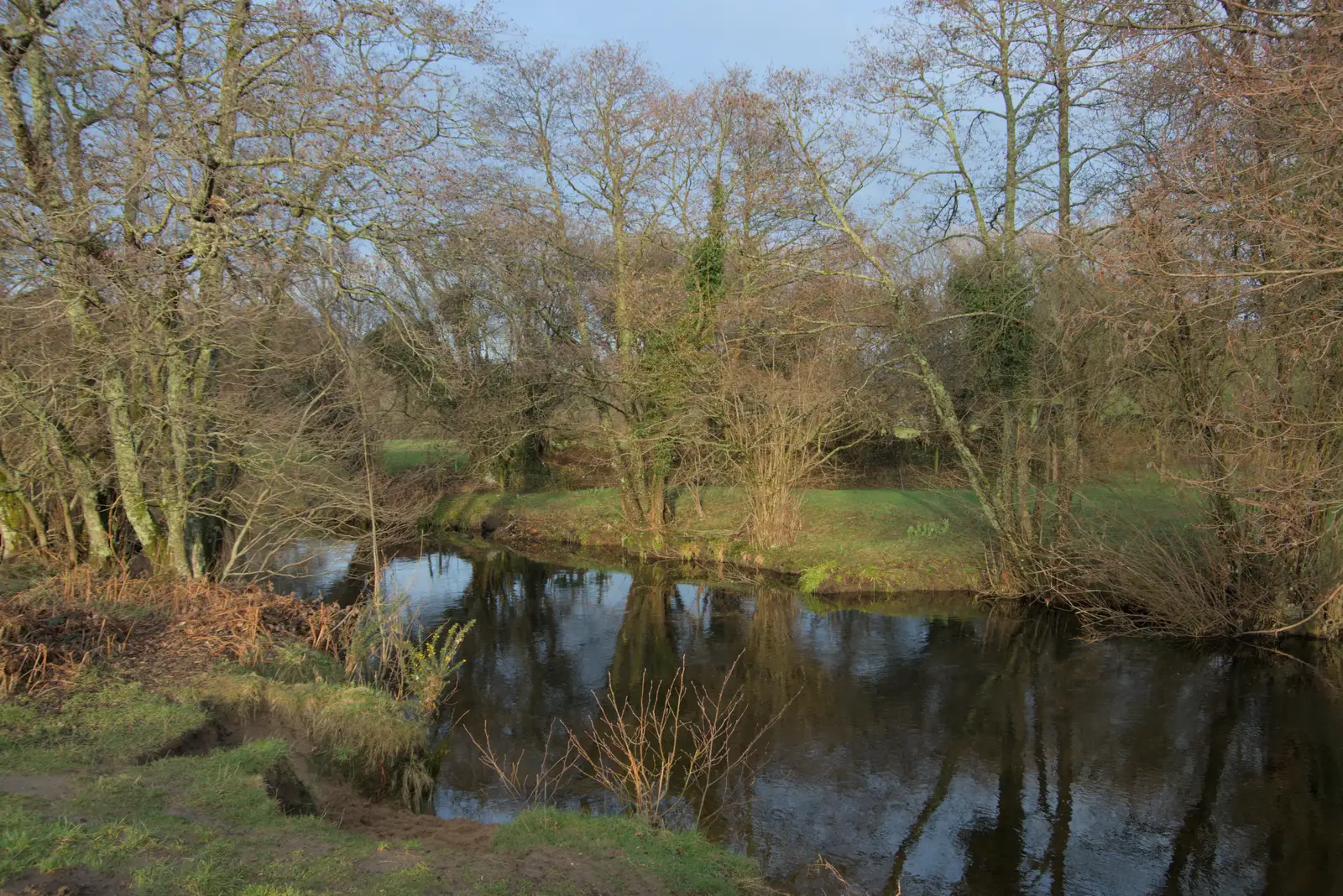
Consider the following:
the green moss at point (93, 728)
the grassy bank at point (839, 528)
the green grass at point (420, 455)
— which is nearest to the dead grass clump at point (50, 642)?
the green moss at point (93, 728)

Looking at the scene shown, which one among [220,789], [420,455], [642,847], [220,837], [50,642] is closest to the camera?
[220,837]

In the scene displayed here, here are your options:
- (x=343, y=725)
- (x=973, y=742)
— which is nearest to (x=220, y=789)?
(x=343, y=725)

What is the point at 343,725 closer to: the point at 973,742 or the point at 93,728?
the point at 93,728

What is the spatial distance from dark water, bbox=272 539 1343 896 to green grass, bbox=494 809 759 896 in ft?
3.27

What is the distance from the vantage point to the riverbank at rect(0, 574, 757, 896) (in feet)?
14.1

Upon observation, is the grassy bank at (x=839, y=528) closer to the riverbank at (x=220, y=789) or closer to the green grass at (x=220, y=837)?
the riverbank at (x=220, y=789)

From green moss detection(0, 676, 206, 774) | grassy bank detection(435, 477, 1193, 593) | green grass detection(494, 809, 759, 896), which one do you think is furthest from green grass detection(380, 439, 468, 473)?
green grass detection(494, 809, 759, 896)

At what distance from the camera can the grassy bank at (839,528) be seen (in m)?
13.9

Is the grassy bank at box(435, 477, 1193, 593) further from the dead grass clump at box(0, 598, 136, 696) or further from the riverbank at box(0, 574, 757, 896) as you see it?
the dead grass clump at box(0, 598, 136, 696)

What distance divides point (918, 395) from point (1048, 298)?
7.07 metres

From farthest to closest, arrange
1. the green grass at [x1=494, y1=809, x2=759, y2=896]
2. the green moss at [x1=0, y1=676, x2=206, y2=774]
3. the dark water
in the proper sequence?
the dark water < the green moss at [x1=0, y1=676, x2=206, y2=774] < the green grass at [x1=494, y1=809, x2=759, y2=896]

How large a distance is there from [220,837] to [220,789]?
0.85 m

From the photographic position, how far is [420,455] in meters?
28.1

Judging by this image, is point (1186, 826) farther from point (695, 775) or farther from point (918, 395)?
point (918, 395)
